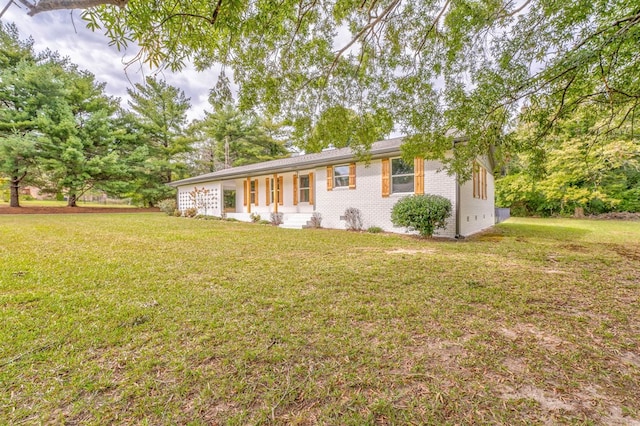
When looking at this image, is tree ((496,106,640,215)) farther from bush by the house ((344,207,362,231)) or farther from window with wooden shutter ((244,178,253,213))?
window with wooden shutter ((244,178,253,213))

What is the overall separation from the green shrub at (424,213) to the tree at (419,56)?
2565mm

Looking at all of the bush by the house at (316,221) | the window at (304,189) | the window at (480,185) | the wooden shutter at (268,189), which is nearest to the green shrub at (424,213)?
the window at (480,185)

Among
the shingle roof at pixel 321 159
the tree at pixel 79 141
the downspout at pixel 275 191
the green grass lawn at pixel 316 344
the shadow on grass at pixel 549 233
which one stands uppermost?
the tree at pixel 79 141

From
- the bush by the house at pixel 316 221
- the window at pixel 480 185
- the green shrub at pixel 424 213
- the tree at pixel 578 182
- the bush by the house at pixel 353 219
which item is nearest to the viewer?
the green shrub at pixel 424 213

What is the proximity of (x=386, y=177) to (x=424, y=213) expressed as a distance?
7.08 ft

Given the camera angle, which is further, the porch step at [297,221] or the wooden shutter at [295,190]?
the wooden shutter at [295,190]

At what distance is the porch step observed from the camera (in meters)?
11.6

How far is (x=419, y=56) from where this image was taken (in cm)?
541

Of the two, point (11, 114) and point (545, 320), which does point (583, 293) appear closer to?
point (545, 320)

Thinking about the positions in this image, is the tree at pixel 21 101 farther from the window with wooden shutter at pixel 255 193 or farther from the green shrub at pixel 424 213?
the green shrub at pixel 424 213

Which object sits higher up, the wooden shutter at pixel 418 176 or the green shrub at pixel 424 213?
the wooden shutter at pixel 418 176

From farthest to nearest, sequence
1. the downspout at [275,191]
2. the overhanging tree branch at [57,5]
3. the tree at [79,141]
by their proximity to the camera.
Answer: the tree at [79,141]
the downspout at [275,191]
the overhanging tree branch at [57,5]

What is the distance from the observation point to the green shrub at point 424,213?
7.76m

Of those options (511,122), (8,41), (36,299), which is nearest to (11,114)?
(8,41)
